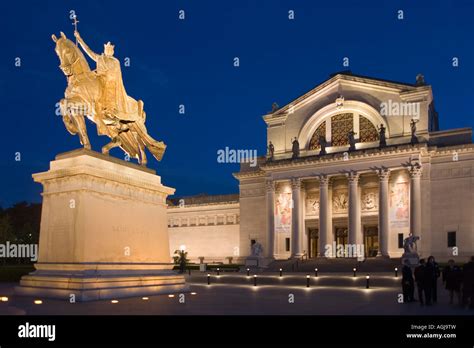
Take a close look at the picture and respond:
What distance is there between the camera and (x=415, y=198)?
4672 cm

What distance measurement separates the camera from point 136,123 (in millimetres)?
21359

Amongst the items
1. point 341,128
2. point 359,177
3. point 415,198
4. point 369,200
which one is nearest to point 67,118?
point 415,198

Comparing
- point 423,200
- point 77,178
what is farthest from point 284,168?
point 77,178

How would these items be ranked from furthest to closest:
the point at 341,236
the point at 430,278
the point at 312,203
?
the point at 312,203 < the point at 341,236 < the point at 430,278

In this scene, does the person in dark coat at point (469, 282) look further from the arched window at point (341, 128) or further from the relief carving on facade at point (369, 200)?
the arched window at point (341, 128)

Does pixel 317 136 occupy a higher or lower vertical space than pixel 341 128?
lower

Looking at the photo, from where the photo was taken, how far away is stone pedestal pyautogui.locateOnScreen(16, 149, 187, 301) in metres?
17.0

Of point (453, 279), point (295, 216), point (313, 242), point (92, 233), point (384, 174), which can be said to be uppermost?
point (384, 174)

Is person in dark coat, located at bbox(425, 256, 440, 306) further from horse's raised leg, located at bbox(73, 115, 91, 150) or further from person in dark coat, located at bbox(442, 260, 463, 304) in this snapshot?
horse's raised leg, located at bbox(73, 115, 91, 150)

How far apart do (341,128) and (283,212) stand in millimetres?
11013

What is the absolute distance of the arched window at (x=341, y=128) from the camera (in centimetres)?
5378

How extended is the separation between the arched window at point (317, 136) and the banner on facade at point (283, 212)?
5833 millimetres

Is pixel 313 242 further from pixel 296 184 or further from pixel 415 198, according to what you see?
pixel 415 198

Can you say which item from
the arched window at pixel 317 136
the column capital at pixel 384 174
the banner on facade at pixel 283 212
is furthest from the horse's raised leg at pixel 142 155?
the arched window at pixel 317 136
